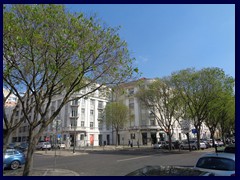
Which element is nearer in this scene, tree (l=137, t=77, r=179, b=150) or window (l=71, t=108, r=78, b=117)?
tree (l=137, t=77, r=179, b=150)

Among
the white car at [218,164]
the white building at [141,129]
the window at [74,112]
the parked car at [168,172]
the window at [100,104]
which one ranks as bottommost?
the white building at [141,129]

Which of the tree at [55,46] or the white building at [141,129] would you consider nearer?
the tree at [55,46]

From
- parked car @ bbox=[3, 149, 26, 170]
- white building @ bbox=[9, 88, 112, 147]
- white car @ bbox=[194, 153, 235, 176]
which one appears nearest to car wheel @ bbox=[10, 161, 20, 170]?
parked car @ bbox=[3, 149, 26, 170]

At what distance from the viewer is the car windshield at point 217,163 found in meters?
6.50

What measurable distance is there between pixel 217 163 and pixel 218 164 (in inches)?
2.4

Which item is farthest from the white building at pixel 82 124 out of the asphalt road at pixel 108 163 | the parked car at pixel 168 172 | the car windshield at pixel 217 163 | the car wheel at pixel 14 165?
the parked car at pixel 168 172

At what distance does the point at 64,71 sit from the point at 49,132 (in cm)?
5371

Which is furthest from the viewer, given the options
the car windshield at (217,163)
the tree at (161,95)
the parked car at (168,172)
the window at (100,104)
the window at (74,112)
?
the window at (100,104)

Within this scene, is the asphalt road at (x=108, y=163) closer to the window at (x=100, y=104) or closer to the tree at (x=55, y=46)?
the tree at (x=55, y=46)

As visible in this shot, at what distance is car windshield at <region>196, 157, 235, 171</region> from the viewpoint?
650cm

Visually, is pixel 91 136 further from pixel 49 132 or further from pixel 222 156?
pixel 222 156

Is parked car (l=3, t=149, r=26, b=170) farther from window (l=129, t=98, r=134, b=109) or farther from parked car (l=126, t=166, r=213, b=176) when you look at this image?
window (l=129, t=98, r=134, b=109)

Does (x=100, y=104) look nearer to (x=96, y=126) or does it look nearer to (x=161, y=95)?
(x=96, y=126)
